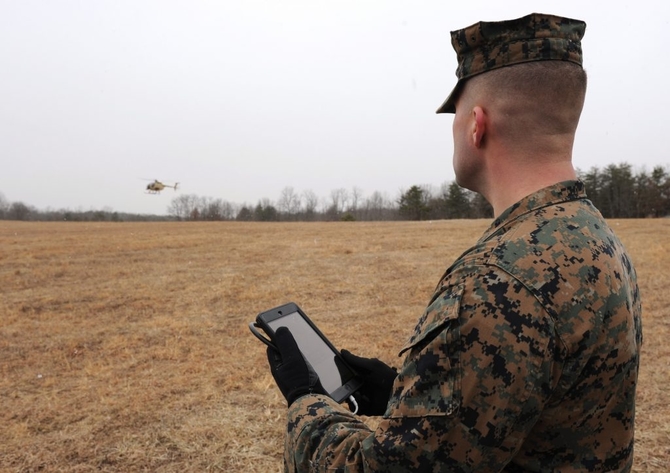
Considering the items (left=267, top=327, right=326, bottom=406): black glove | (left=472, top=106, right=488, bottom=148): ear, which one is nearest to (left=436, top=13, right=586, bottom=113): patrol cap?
(left=472, top=106, right=488, bottom=148): ear

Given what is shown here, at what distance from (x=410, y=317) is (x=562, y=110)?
8625 millimetres

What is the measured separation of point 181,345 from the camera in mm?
8195

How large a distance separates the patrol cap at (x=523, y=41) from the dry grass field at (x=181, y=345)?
13.4 feet

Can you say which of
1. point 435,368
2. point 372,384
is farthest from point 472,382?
point 372,384

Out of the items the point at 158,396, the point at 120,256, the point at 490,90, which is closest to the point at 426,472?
the point at 490,90

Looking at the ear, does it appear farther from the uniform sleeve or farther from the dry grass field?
the dry grass field

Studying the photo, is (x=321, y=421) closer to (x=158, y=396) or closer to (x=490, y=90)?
(x=490, y=90)

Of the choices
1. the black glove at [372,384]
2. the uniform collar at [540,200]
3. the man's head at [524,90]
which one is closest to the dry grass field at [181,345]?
the black glove at [372,384]

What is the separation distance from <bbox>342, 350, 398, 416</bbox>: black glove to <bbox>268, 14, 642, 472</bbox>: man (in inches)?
25.3

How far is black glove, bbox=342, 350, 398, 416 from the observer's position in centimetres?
222

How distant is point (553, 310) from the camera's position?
1162mm

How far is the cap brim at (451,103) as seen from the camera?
158 centimetres

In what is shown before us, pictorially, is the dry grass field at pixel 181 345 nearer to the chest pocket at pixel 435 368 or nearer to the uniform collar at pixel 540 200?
the chest pocket at pixel 435 368

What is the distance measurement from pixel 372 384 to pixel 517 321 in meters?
1.23
